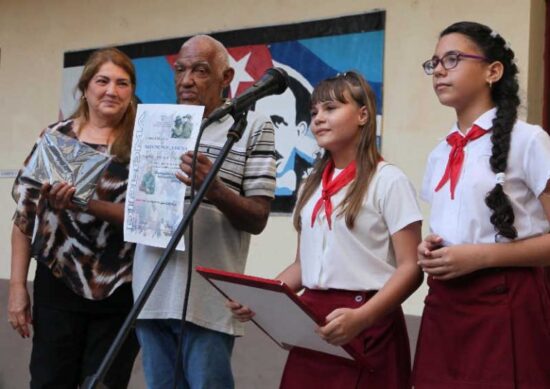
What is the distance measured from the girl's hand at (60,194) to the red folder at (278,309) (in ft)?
2.44

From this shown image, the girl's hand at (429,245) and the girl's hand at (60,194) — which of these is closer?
the girl's hand at (429,245)

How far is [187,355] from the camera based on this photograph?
2662 mm

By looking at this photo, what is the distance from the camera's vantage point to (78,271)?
2994mm

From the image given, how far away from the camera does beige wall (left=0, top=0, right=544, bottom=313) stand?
409cm

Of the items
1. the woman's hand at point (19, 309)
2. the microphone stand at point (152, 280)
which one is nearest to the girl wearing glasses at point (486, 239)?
the microphone stand at point (152, 280)

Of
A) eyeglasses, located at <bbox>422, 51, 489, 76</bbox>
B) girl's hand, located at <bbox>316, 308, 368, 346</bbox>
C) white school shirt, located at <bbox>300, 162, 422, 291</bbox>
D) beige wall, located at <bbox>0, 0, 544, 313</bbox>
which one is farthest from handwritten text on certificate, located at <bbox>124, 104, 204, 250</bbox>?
beige wall, located at <bbox>0, 0, 544, 313</bbox>

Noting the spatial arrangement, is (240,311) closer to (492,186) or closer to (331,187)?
(331,187)

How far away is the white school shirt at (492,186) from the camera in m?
2.20

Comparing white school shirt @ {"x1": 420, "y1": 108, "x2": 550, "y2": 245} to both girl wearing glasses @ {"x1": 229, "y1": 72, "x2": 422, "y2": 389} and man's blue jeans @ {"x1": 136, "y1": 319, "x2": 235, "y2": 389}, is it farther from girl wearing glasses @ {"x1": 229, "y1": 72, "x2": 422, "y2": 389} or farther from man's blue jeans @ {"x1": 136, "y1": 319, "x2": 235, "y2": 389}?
man's blue jeans @ {"x1": 136, "y1": 319, "x2": 235, "y2": 389}

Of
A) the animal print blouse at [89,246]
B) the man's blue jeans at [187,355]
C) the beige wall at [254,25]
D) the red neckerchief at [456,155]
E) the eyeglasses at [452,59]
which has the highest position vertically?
the beige wall at [254,25]

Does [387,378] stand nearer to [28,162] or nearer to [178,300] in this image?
[178,300]

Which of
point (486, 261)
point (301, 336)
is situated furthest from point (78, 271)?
point (486, 261)

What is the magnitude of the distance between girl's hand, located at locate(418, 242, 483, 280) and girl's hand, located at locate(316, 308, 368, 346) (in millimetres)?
234

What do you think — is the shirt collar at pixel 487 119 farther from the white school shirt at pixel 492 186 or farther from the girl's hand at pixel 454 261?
the girl's hand at pixel 454 261
